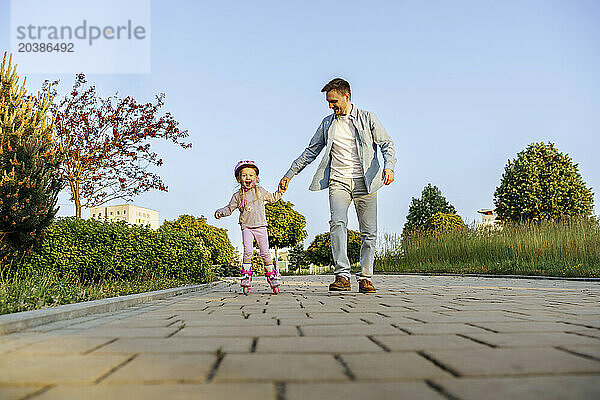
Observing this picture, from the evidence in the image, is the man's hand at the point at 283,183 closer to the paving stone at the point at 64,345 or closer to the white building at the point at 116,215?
the paving stone at the point at 64,345

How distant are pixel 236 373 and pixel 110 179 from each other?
374 inches

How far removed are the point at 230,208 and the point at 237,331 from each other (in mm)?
3750

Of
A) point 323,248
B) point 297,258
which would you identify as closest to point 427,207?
point 297,258

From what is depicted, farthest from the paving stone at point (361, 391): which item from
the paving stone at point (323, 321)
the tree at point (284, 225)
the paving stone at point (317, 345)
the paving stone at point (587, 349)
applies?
the tree at point (284, 225)

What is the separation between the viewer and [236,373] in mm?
1563

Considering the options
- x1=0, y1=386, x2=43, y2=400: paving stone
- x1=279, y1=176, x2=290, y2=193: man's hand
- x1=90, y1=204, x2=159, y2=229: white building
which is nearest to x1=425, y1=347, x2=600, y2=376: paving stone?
x1=0, y1=386, x2=43, y2=400: paving stone

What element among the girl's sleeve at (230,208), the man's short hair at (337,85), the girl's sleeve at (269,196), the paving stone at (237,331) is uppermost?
the man's short hair at (337,85)

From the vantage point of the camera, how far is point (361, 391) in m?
1.34

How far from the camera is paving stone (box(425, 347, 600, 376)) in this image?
1.54m

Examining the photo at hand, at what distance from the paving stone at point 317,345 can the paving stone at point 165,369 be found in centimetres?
30

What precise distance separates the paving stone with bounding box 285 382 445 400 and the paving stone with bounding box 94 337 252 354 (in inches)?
25.7

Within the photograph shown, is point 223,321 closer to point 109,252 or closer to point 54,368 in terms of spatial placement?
point 54,368

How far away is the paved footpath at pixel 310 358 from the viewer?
135cm

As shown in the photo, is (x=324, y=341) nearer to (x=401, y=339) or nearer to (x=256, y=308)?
(x=401, y=339)
